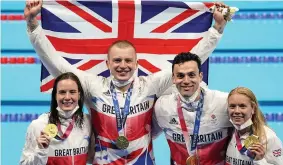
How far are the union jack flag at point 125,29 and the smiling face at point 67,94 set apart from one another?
0.54 meters

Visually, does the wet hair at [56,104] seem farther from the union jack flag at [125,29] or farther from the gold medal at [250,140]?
the gold medal at [250,140]

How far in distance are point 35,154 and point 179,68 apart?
3.26ft

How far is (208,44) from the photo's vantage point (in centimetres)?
383

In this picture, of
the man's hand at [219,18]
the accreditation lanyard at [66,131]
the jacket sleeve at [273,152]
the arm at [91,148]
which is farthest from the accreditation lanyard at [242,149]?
the accreditation lanyard at [66,131]

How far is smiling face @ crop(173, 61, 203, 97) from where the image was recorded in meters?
3.51

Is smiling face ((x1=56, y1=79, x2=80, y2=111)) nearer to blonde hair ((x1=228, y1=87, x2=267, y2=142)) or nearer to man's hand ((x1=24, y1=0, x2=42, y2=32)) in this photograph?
man's hand ((x1=24, y1=0, x2=42, y2=32))

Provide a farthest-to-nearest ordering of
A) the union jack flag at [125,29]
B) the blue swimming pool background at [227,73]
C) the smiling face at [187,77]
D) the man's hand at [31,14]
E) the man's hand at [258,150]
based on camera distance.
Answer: the blue swimming pool background at [227,73] < the union jack flag at [125,29] < the man's hand at [31,14] < the smiling face at [187,77] < the man's hand at [258,150]

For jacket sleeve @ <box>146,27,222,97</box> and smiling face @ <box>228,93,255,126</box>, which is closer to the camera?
smiling face @ <box>228,93,255,126</box>

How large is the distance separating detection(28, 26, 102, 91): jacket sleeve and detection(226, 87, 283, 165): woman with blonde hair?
3.03 ft

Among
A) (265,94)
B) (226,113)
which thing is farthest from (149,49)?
(265,94)

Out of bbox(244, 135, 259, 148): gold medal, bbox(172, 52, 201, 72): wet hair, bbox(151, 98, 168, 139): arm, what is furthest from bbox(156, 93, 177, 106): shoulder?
bbox(244, 135, 259, 148): gold medal

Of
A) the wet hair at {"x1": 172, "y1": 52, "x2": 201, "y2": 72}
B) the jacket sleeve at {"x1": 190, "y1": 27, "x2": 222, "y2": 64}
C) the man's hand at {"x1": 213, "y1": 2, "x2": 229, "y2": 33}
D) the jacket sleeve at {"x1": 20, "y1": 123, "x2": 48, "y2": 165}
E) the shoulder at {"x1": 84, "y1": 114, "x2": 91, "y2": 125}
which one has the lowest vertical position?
the jacket sleeve at {"x1": 20, "y1": 123, "x2": 48, "y2": 165}

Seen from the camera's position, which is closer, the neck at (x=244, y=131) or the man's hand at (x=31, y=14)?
the neck at (x=244, y=131)

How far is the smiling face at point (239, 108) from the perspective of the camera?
11.3ft
